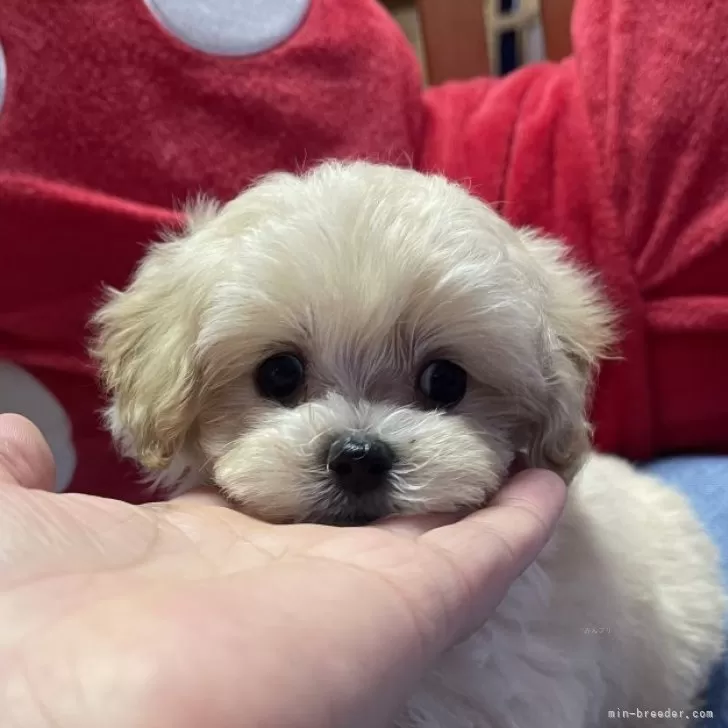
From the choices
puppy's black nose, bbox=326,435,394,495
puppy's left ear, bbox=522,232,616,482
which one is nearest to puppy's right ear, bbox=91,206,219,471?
puppy's black nose, bbox=326,435,394,495

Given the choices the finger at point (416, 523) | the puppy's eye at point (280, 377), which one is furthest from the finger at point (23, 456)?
the finger at point (416, 523)

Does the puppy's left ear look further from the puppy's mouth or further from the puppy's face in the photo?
the puppy's mouth

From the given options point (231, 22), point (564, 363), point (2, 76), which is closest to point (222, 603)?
point (564, 363)

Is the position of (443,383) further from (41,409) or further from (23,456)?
(41,409)

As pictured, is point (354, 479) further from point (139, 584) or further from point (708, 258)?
point (708, 258)

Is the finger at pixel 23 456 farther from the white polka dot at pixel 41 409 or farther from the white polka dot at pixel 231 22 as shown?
the white polka dot at pixel 231 22
